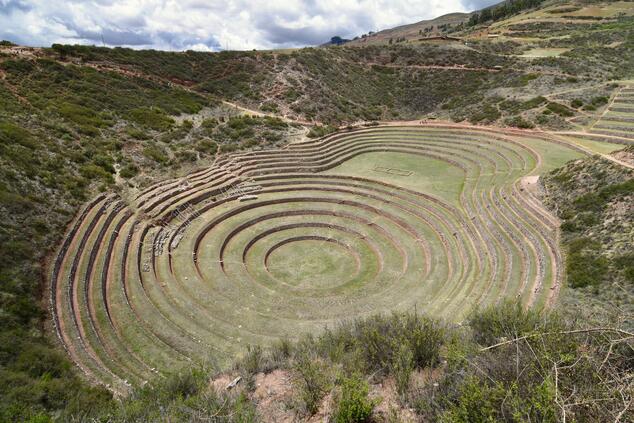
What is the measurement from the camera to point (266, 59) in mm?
54219

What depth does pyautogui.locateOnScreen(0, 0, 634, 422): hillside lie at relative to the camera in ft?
24.5

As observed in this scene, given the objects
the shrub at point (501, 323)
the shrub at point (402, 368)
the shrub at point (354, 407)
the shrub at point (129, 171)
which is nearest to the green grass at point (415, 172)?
the shrub at point (501, 323)

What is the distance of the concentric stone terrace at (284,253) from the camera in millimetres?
13992

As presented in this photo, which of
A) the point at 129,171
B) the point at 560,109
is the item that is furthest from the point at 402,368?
the point at 560,109

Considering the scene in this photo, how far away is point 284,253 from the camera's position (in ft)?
72.6

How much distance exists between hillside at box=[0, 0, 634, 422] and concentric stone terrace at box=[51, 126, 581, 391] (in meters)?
0.13

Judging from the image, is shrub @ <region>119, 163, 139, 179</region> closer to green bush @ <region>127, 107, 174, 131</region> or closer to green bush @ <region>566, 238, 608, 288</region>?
green bush @ <region>127, 107, 174, 131</region>

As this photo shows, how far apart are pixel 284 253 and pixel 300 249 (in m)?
1.15

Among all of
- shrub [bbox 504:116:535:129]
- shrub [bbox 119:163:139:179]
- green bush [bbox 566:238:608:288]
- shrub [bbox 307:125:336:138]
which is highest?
shrub [bbox 119:163:139:179]

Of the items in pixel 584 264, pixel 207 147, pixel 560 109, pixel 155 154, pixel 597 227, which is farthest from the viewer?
pixel 560 109

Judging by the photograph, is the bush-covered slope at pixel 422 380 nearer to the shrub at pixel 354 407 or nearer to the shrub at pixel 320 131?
the shrub at pixel 354 407

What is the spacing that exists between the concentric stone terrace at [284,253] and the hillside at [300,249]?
13 cm

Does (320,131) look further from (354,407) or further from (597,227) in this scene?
(354,407)

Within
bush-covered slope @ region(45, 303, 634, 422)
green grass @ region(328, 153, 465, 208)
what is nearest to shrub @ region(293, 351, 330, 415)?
bush-covered slope @ region(45, 303, 634, 422)
